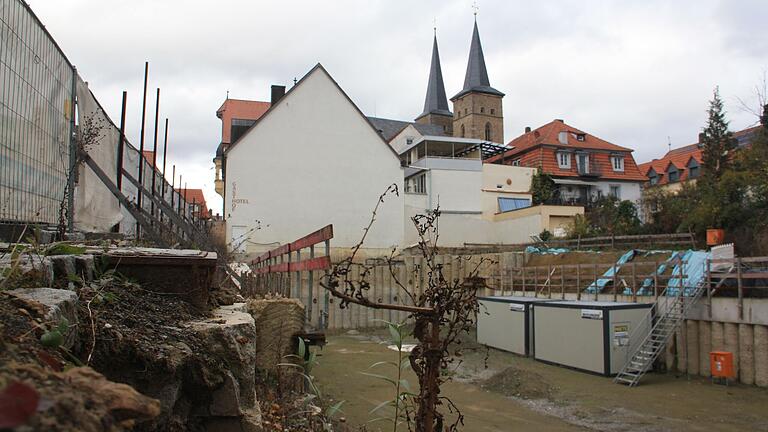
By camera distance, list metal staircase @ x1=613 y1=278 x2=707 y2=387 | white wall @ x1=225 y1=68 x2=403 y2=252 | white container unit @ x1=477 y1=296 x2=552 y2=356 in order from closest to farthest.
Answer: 1. metal staircase @ x1=613 y1=278 x2=707 y2=387
2. white container unit @ x1=477 y1=296 x2=552 y2=356
3. white wall @ x1=225 y1=68 x2=403 y2=252

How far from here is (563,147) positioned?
148 feet

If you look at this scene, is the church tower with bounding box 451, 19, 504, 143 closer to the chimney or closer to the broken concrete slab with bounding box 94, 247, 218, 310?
the chimney

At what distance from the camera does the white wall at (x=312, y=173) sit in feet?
98.0

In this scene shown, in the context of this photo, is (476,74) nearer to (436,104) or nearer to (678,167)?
(436,104)

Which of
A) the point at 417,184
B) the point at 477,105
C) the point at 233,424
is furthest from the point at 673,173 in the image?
the point at 233,424

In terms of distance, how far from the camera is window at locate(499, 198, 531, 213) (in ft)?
134

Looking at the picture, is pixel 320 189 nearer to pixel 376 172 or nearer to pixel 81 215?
pixel 376 172

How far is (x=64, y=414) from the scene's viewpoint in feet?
3.11

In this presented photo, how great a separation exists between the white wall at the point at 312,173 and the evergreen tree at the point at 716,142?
63.4 ft

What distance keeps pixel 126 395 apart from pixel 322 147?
30.6 m

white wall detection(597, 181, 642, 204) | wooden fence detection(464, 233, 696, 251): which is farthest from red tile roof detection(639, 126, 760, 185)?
wooden fence detection(464, 233, 696, 251)

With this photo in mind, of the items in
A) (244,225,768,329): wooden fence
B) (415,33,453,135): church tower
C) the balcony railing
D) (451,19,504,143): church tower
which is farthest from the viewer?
(415,33,453,135): church tower

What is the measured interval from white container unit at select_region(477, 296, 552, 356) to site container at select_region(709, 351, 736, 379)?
5.21 metres

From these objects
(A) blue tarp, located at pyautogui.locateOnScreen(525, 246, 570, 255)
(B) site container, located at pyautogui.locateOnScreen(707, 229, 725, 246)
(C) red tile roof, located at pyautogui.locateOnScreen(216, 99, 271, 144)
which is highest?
(C) red tile roof, located at pyautogui.locateOnScreen(216, 99, 271, 144)
